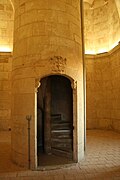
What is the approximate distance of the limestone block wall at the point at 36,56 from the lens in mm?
4633

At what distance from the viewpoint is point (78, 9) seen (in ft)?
18.2

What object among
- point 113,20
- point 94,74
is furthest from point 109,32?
point 94,74

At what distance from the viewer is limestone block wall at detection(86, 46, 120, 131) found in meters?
9.97

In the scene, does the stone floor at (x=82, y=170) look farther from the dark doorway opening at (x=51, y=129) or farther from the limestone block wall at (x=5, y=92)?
the limestone block wall at (x=5, y=92)

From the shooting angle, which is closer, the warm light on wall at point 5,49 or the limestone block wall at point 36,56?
the limestone block wall at point 36,56

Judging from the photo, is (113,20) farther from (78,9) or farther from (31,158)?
(31,158)

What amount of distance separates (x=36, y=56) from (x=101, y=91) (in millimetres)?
6547

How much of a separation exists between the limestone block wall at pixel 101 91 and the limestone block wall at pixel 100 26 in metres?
0.54

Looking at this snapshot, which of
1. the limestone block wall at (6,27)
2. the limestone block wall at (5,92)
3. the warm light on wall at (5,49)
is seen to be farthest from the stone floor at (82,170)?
A: the limestone block wall at (6,27)

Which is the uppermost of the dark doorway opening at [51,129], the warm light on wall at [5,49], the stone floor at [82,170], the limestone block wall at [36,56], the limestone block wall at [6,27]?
the limestone block wall at [6,27]

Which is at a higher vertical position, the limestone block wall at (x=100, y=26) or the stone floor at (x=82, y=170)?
the limestone block wall at (x=100, y=26)

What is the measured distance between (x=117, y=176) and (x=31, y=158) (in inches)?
78.3

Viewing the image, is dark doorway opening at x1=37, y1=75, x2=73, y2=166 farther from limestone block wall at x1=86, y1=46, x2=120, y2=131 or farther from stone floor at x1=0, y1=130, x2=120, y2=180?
limestone block wall at x1=86, y1=46, x2=120, y2=131

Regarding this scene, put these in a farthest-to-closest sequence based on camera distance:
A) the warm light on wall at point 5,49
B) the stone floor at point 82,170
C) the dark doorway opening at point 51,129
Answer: the warm light on wall at point 5,49
the dark doorway opening at point 51,129
the stone floor at point 82,170
